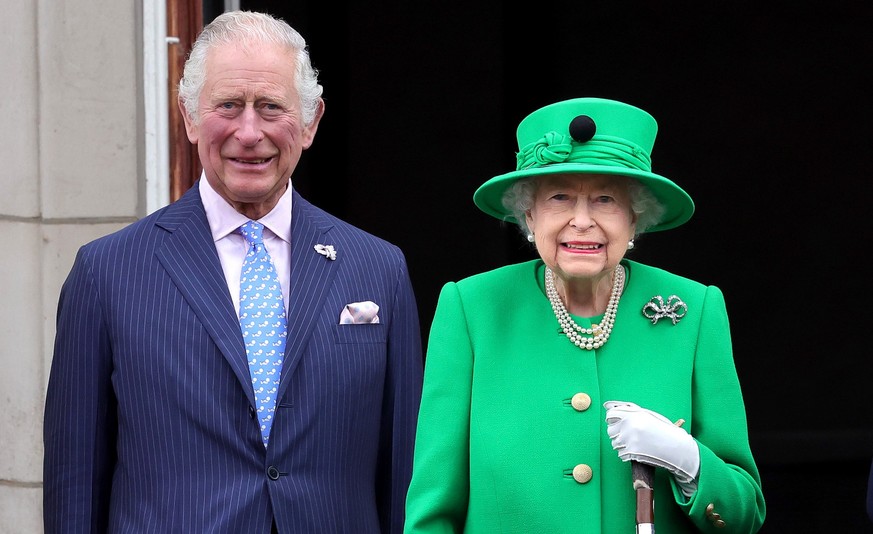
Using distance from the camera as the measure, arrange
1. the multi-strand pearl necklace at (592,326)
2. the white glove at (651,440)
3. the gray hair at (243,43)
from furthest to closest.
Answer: the gray hair at (243,43)
the multi-strand pearl necklace at (592,326)
the white glove at (651,440)

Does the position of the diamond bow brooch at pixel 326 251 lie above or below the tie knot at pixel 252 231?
below

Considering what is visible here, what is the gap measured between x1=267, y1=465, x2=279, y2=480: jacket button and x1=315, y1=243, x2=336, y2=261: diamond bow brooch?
1.49ft

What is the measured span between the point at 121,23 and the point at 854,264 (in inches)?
233

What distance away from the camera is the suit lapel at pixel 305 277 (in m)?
2.80

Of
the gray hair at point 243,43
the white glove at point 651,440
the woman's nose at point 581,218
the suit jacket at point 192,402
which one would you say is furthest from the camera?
the gray hair at point 243,43

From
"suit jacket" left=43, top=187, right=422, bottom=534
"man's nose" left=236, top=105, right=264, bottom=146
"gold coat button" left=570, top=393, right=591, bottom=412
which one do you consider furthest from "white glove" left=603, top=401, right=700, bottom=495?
"man's nose" left=236, top=105, right=264, bottom=146

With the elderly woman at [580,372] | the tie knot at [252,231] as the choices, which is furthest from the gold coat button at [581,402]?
the tie knot at [252,231]

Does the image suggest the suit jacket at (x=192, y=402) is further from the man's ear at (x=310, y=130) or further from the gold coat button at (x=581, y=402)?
the gold coat button at (x=581, y=402)

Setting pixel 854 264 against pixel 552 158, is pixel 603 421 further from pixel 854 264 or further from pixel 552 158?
pixel 854 264

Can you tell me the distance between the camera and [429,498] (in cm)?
250

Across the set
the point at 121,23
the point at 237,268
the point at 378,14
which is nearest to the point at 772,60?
the point at 378,14

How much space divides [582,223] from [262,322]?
0.72 m

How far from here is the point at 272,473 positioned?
2.75 metres

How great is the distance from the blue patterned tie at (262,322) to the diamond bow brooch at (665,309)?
71 cm
